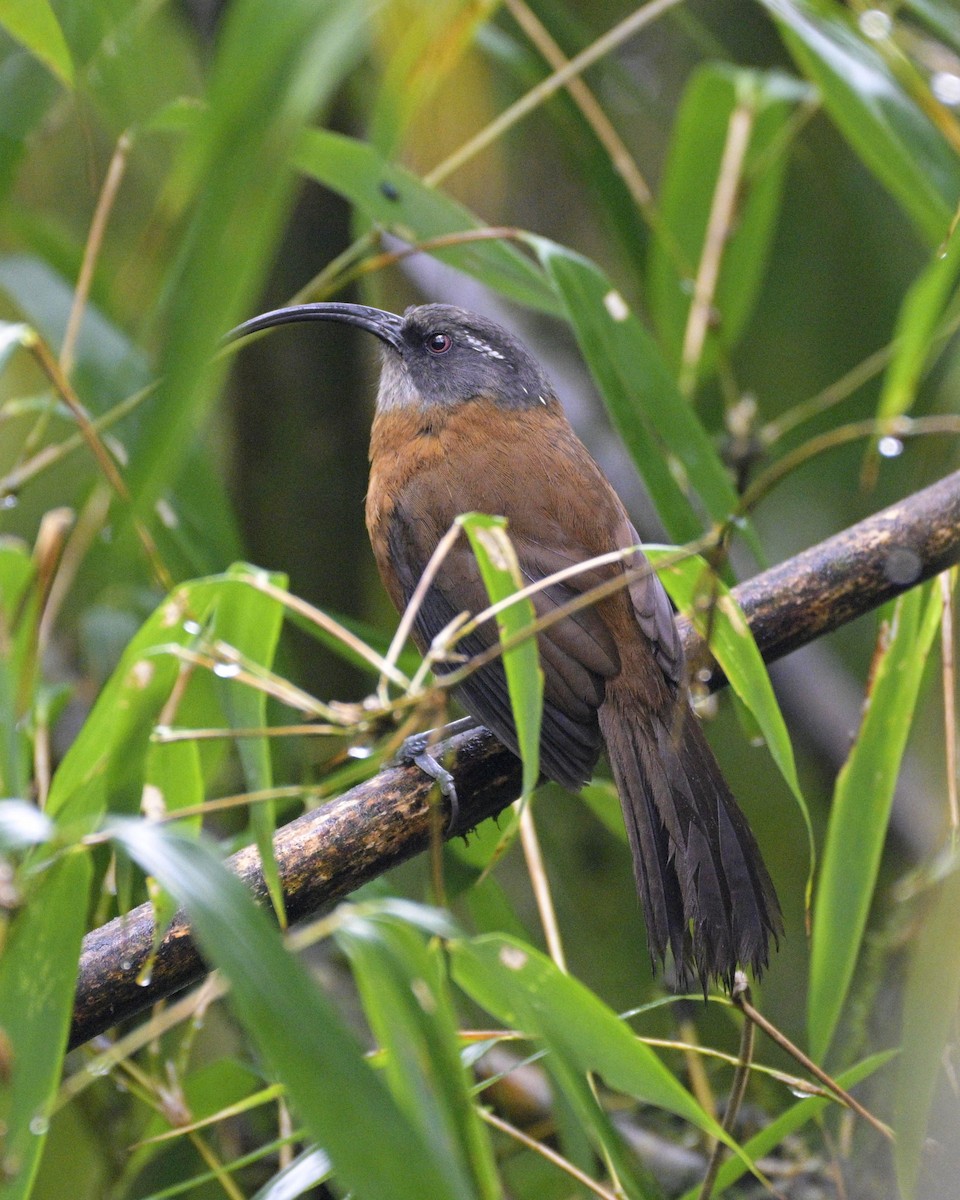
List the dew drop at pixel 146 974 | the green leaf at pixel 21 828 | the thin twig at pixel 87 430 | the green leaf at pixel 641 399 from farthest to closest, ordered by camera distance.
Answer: the green leaf at pixel 641 399 → the thin twig at pixel 87 430 → the dew drop at pixel 146 974 → the green leaf at pixel 21 828

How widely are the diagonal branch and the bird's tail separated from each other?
0.17 meters

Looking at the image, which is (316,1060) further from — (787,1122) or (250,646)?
(787,1122)

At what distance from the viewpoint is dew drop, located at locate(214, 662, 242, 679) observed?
1.73 meters

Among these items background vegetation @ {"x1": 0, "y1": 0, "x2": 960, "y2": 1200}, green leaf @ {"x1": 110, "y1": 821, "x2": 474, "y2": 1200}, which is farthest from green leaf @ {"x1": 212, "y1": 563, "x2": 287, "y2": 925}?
green leaf @ {"x1": 110, "y1": 821, "x2": 474, "y2": 1200}

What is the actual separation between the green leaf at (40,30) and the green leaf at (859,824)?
5.31ft

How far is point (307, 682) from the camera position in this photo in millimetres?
3789

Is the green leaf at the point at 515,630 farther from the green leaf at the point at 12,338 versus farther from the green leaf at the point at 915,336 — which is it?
the green leaf at the point at 915,336

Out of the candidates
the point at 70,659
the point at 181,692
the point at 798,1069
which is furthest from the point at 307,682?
the point at 798,1069

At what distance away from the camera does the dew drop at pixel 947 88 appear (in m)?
2.71

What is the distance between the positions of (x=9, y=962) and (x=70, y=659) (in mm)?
2478

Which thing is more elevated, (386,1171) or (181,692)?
(181,692)

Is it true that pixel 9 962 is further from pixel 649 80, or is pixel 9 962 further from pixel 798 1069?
pixel 649 80

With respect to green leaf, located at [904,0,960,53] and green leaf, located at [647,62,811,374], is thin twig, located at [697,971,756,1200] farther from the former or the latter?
green leaf, located at [904,0,960,53]

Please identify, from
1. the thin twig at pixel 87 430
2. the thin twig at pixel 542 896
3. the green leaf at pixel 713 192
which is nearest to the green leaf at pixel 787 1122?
the thin twig at pixel 542 896
